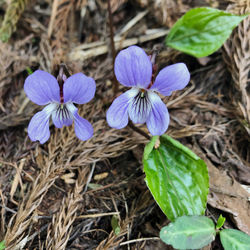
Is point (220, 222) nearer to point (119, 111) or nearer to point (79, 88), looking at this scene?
point (119, 111)

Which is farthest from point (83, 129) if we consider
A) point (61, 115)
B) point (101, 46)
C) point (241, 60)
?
point (241, 60)

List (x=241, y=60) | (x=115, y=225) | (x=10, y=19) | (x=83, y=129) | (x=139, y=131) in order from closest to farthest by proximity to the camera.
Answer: (x=83, y=129), (x=115, y=225), (x=139, y=131), (x=241, y=60), (x=10, y=19)

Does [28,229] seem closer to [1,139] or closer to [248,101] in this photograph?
[1,139]

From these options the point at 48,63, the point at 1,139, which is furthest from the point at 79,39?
the point at 1,139

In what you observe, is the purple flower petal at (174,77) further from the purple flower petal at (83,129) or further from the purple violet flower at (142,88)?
the purple flower petal at (83,129)

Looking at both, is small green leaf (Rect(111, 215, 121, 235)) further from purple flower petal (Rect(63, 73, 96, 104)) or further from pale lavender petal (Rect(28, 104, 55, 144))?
purple flower petal (Rect(63, 73, 96, 104))

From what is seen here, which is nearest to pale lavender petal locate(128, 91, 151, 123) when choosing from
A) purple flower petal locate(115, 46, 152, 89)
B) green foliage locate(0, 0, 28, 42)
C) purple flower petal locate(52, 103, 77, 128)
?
purple flower petal locate(115, 46, 152, 89)

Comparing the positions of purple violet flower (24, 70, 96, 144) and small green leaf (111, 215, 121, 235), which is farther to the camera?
small green leaf (111, 215, 121, 235)
